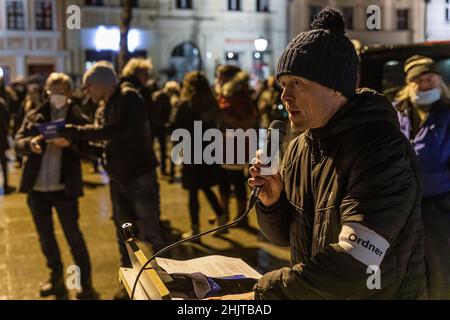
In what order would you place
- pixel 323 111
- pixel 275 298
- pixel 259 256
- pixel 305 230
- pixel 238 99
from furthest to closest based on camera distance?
pixel 238 99, pixel 259 256, pixel 305 230, pixel 323 111, pixel 275 298

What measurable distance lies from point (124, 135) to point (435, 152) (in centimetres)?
248

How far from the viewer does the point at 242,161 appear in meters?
6.32

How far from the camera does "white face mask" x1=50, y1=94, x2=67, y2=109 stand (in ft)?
16.8

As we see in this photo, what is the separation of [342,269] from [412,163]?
0.42 meters

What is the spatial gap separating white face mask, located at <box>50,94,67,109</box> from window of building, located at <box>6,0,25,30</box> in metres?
25.5

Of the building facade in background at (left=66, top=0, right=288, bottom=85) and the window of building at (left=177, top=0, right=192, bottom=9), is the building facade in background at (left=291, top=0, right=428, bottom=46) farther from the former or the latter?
the window of building at (left=177, top=0, right=192, bottom=9)

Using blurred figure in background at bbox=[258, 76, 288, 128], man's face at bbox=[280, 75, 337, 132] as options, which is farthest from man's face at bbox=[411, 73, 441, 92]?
blurred figure in background at bbox=[258, 76, 288, 128]

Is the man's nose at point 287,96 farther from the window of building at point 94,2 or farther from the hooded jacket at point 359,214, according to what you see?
the window of building at point 94,2

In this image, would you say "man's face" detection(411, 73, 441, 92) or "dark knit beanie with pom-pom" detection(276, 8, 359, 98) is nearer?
"dark knit beanie with pom-pom" detection(276, 8, 359, 98)

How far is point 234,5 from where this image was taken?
2992cm

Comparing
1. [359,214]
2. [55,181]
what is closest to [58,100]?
[55,181]

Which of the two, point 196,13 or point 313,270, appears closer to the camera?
point 313,270

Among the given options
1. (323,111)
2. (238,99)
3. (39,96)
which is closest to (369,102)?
(323,111)

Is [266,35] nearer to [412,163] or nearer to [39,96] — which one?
[39,96]
